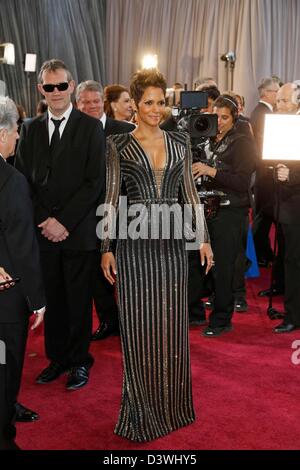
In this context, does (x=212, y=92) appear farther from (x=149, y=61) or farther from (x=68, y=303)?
(x=149, y=61)

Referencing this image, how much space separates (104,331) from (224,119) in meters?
1.66

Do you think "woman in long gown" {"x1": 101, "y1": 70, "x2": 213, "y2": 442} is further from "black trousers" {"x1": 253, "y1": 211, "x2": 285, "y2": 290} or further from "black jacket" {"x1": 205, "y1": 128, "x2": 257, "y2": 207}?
"black trousers" {"x1": 253, "y1": 211, "x2": 285, "y2": 290}

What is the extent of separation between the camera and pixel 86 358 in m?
3.75

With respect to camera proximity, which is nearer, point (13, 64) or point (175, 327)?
point (175, 327)

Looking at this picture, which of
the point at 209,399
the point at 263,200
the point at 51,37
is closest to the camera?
the point at 209,399

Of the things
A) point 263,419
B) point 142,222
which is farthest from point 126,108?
point 263,419

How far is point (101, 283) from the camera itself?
4.46 m

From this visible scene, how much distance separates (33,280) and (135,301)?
0.61 meters

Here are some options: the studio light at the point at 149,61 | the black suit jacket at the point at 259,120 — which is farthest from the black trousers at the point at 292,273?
the studio light at the point at 149,61

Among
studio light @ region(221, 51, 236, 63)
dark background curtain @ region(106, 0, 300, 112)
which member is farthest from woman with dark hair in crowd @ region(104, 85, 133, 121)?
dark background curtain @ region(106, 0, 300, 112)

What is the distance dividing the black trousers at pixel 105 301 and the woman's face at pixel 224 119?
1266mm

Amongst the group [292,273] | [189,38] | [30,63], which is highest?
[189,38]

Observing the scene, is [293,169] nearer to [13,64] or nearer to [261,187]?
[261,187]

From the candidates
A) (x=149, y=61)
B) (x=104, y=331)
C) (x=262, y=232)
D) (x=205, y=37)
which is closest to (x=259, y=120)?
(x=262, y=232)
